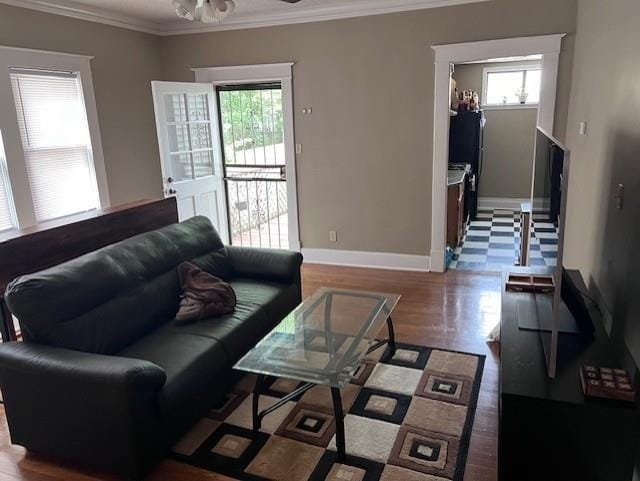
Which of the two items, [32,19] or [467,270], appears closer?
[32,19]

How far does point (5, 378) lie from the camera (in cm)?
222

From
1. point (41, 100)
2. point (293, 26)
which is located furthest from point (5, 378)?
point (293, 26)

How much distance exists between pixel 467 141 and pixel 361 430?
487 cm

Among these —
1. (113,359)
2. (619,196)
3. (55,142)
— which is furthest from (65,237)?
(619,196)

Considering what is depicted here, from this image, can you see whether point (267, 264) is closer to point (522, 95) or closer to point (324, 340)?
point (324, 340)

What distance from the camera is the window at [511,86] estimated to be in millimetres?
6879

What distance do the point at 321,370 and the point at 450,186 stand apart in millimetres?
3260

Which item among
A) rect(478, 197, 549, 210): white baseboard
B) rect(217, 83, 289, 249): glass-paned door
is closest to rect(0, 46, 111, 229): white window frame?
rect(217, 83, 289, 249): glass-paned door

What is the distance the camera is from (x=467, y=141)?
6.32 metres

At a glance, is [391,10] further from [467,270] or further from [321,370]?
[321,370]

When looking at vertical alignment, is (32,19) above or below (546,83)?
above

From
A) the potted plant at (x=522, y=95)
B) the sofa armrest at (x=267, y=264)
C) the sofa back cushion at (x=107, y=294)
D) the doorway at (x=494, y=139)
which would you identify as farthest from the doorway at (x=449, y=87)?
the potted plant at (x=522, y=95)

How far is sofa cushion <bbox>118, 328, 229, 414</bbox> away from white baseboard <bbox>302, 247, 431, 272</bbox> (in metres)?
2.63

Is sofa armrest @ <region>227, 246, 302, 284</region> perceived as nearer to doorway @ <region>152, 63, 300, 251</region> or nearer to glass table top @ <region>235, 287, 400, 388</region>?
glass table top @ <region>235, 287, 400, 388</region>
